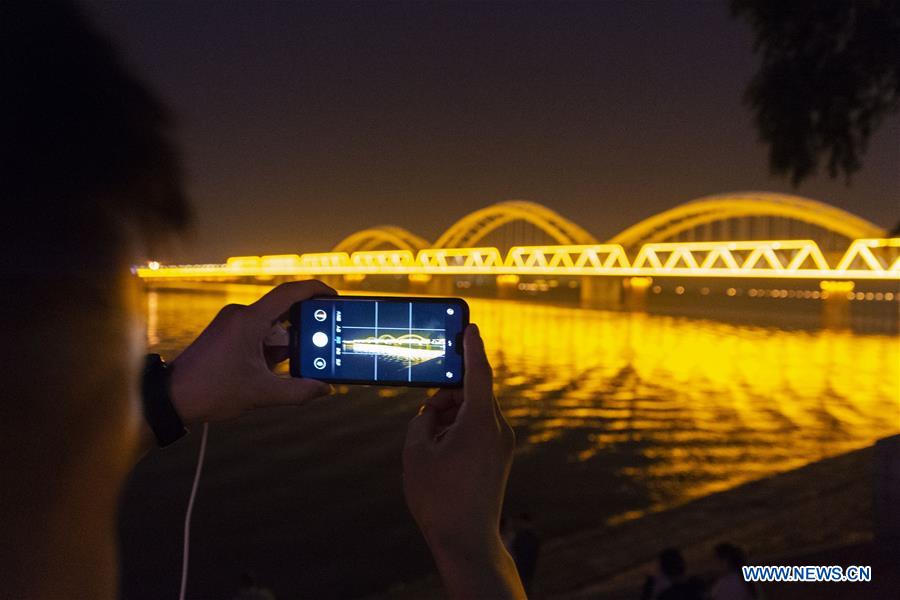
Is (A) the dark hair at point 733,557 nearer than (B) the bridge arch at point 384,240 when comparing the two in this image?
Yes

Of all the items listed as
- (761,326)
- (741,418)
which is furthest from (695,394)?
(761,326)

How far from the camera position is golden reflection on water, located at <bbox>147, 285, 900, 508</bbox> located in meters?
14.0

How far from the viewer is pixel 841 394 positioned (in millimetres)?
22391

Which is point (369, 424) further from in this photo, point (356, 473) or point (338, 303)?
point (338, 303)

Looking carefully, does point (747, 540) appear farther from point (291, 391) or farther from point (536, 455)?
point (536, 455)

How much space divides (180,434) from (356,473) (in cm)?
1194

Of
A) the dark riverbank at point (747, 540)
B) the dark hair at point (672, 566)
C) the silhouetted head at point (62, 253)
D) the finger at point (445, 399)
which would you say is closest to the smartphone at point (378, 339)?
the finger at point (445, 399)

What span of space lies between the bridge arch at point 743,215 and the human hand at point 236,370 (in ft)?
202

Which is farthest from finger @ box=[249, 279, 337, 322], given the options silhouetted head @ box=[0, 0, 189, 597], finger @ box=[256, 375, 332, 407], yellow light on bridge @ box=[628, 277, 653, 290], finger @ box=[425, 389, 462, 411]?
yellow light on bridge @ box=[628, 277, 653, 290]

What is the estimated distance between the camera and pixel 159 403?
1056 millimetres

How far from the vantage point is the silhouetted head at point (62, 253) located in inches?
27.5

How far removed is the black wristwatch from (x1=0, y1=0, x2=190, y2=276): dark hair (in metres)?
0.35

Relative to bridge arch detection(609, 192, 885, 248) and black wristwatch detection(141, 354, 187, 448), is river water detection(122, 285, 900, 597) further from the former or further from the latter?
bridge arch detection(609, 192, 885, 248)

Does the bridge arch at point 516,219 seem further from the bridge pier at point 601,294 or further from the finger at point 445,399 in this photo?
the finger at point 445,399
